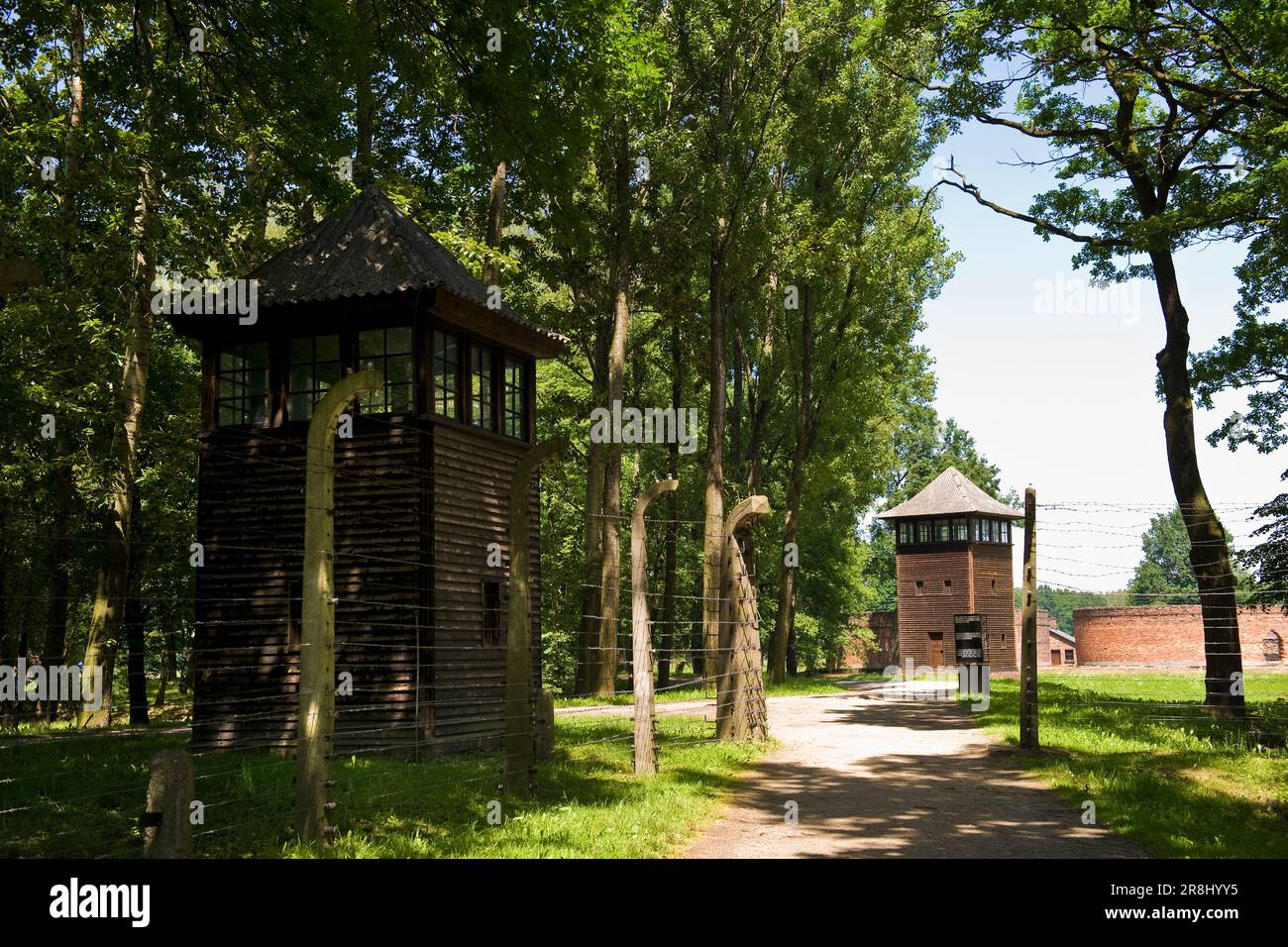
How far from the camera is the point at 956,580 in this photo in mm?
48500

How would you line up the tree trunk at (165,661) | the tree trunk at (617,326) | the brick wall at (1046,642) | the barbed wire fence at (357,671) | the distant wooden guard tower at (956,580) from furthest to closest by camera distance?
1. the brick wall at (1046,642)
2. the distant wooden guard tower at (956,580)
3. the tree trunk at (165,661)
4. the tree trunk at (617,326)
5. the barbed wire fence at (357,671)

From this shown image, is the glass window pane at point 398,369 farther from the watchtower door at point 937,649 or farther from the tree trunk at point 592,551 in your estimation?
the watchtower door at point 937,649

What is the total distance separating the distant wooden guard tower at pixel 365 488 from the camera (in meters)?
16.4

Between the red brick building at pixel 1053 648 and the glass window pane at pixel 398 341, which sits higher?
the glass window pane at pixel 398 341

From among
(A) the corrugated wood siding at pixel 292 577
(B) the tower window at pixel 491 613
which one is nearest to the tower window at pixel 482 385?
(A) the corrugated wood siding at pixel 292 577

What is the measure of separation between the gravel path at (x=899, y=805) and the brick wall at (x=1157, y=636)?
47227mm

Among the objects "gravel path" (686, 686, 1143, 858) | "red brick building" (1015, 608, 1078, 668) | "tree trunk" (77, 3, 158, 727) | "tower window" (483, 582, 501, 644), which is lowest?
"red brick building" (1015, 608, 1078, 668)

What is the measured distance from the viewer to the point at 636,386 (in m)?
39.6

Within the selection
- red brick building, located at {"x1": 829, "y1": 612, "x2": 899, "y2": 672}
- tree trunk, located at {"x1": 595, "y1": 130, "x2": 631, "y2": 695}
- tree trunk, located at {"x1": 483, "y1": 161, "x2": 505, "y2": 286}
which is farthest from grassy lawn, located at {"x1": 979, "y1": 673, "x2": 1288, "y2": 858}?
red brick building, located at {"x1": 829, "y1": 612, "x2": 899, "y2": 672}

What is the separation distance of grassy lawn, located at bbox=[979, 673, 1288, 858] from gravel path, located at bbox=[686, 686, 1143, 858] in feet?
1.28

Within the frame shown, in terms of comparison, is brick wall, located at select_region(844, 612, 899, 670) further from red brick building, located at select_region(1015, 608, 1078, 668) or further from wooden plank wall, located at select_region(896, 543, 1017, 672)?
wooden plank wall, located at select_region(896, 543, 1017, 672)

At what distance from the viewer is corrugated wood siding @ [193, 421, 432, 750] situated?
53.6 ft
